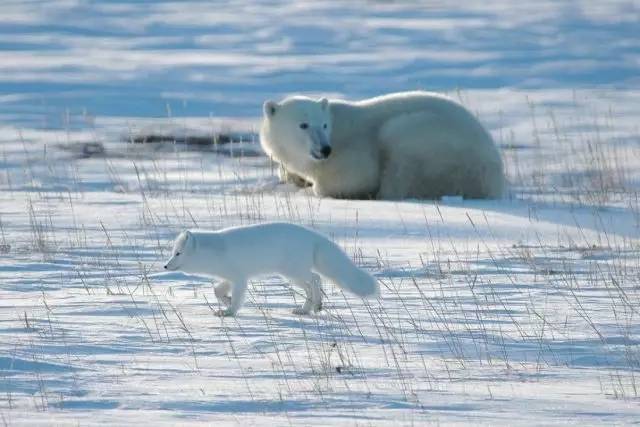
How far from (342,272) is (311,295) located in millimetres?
172

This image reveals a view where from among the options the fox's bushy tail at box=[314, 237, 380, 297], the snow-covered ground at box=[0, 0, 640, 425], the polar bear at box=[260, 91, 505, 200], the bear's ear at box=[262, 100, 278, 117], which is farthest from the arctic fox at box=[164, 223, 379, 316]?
the bear's ear at box=[262, 100, 278, 117]

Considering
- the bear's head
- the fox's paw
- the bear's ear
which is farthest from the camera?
the bear's ear

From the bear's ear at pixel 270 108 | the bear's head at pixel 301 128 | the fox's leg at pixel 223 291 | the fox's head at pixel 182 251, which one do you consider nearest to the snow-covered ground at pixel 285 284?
the fox's leg at pixel 223 291

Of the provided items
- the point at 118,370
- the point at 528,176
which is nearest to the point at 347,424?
the point at 118,370

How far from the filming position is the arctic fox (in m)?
5.17

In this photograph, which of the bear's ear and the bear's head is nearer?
the bear's head

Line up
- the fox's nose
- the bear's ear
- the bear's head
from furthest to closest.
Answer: the bear's ear
the bear's head
the fox's nose

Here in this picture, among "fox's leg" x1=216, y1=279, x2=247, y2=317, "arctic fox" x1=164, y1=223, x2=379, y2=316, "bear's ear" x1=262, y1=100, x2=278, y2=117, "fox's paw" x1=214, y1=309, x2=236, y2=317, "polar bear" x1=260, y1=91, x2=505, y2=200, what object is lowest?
"polar bear" x1=260, y1=91, x2=505, y2=200

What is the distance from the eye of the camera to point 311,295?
17.2 feet

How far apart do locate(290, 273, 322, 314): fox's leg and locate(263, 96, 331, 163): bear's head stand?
4282 mm

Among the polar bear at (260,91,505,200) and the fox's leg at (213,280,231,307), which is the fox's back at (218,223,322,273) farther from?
the polar bear at (260,91,505,200)

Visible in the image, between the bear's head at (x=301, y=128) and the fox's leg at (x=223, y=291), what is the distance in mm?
4210

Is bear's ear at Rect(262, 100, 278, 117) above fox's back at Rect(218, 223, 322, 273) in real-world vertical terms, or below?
below

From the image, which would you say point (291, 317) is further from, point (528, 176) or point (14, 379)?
point (528, 176)
